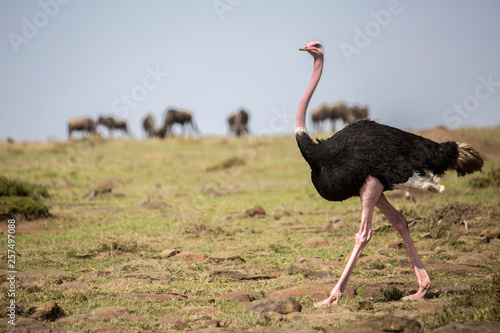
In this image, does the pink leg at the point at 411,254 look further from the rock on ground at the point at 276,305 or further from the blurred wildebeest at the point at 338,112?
the blurred wildebeest at the point at 338,112

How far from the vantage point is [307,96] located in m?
6.15

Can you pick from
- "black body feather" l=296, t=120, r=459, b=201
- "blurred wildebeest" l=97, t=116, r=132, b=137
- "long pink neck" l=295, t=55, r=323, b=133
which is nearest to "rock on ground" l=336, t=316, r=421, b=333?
"black body feather" l=296, t=120, r=459, b=201

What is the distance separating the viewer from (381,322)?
14.1ft

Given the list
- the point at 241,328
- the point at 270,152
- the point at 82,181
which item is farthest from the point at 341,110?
the point at 241,328

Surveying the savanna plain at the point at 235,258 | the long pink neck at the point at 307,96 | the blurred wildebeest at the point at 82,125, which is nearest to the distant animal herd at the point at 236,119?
the blurred wildebeest at the point at 82,125

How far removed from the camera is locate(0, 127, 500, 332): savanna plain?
5.02 meters

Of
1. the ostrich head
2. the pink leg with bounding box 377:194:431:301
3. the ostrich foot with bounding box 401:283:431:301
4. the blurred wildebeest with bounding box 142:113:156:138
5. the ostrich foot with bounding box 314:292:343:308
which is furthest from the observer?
the blurred wildebeest with bounding box 142:113:156:138

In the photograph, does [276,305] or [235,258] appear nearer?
[276,305]

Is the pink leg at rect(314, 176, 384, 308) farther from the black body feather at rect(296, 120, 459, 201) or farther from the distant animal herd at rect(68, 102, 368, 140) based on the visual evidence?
the distant animal herd at rect(68, 102, 368, 140)

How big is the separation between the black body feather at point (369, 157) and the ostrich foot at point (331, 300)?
1045 millimetres

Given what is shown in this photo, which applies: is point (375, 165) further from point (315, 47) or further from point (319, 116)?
point (319, 116)

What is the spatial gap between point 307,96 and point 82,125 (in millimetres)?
40913

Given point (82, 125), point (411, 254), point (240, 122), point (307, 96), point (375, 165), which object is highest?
point (240, 122)

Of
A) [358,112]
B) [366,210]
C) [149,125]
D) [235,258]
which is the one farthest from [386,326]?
[149,125]
